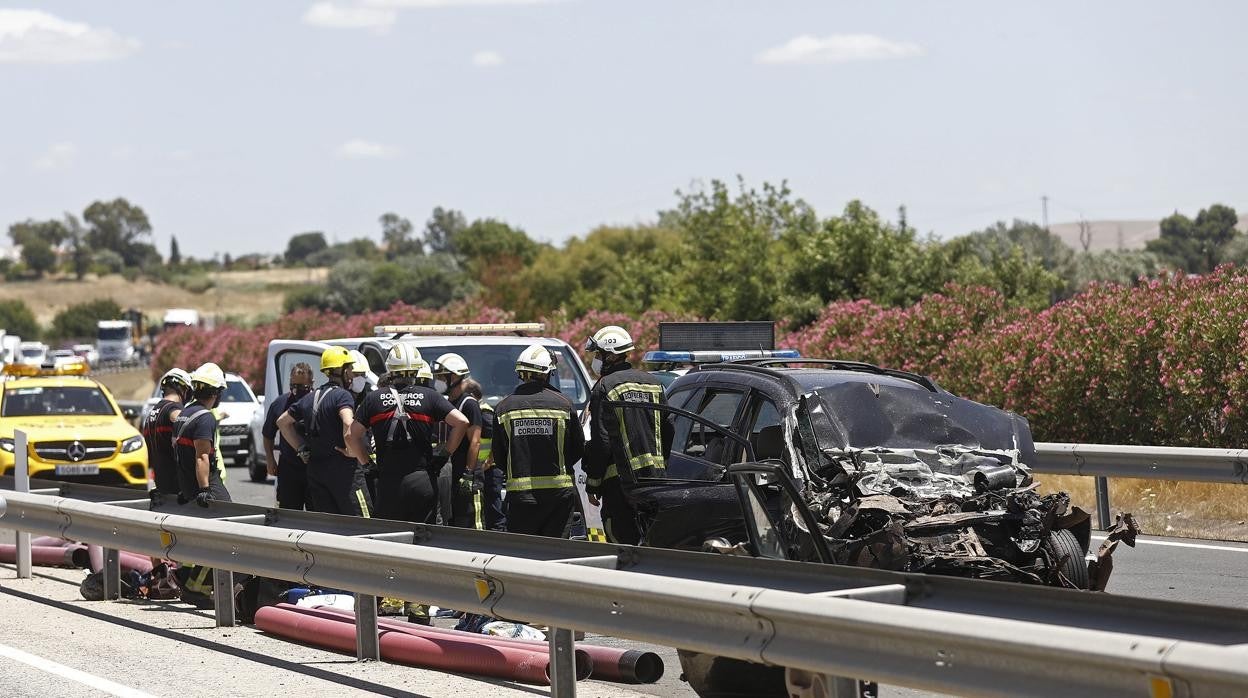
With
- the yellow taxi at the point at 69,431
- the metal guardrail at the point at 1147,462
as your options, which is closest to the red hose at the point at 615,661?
the metal guardrail at the point at 1147,462

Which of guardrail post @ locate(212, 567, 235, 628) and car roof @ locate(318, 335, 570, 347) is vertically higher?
car roof @ locate(318, 335, 570, 347)

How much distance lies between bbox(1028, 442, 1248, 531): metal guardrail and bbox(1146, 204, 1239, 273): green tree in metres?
49.8

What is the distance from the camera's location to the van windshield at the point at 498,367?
1472cm

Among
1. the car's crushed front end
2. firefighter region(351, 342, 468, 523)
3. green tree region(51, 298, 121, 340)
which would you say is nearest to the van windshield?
firefighter region(351, 342, 468, 523)

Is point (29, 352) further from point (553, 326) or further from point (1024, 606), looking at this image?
point (1024, 606)

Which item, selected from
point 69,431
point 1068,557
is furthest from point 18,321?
point 1068,557

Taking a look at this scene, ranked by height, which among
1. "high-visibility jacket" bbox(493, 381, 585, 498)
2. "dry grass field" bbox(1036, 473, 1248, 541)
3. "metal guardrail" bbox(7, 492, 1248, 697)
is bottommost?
"dry grass field" bbox(1036, 473, 1248, 541)

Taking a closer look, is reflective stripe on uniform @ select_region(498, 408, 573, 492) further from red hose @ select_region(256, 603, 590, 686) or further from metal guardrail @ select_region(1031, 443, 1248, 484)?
metal guardrail @ select_region(1031, 443, 1248, 484)

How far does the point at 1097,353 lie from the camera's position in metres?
17.8

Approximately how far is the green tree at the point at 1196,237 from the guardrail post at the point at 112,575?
55869mm

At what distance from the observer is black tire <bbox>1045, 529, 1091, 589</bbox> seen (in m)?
8.21

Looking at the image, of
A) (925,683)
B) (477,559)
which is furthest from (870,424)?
(925,683)

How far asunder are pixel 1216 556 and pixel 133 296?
6919 inches

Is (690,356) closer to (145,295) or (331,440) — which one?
(331,440)
